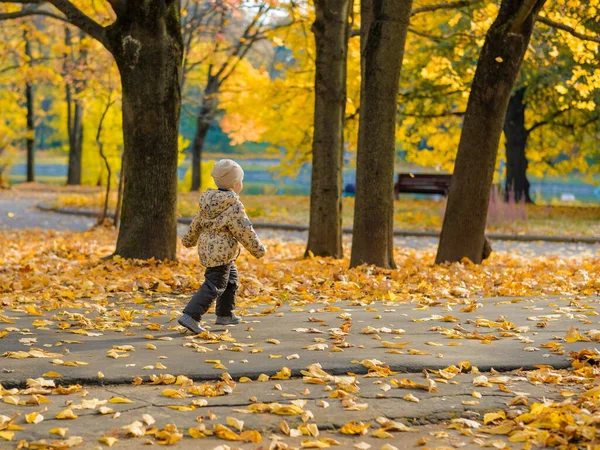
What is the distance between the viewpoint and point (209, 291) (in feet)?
23.8

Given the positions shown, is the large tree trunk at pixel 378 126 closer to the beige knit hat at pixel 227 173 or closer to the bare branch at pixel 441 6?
the bare branch at pixel 441 6

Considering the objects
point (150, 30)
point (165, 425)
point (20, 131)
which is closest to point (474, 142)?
point (150, 30)

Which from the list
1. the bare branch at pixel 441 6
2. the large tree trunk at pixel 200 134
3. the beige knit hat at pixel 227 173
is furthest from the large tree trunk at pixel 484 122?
the large tree trunk at pixel 200 134

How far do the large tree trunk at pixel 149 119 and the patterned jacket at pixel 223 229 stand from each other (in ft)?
15.1

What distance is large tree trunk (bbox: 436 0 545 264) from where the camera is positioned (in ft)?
39.3

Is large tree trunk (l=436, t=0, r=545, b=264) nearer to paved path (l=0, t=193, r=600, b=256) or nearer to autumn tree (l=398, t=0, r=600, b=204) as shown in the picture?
paved path (l=0, t=193, r=600, b=256)

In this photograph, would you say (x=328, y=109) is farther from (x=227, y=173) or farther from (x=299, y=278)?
(x=227, y=173)

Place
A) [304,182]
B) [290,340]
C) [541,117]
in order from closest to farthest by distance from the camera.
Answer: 1. [290,340]
2. [541,117]
3. [304,182]

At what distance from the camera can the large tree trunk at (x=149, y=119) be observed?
11.5m

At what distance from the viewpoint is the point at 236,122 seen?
33.0 m

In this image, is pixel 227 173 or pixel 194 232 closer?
pixel 227 173

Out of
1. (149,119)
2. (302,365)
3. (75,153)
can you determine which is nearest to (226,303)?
(302,365)

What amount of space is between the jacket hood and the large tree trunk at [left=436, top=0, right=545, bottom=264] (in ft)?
19.1

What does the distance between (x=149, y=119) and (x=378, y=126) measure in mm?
2939
